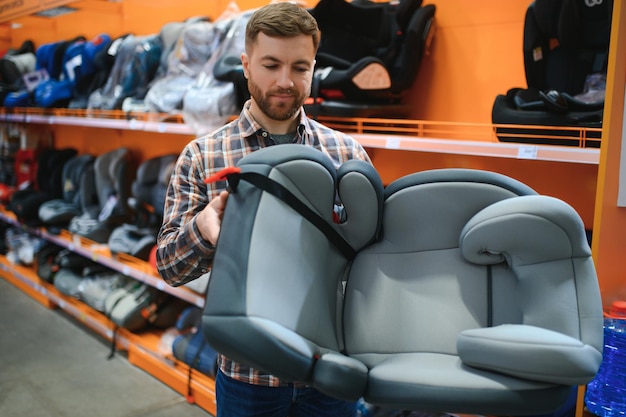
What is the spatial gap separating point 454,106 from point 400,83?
312mm

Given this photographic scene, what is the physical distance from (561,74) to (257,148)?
1178mm

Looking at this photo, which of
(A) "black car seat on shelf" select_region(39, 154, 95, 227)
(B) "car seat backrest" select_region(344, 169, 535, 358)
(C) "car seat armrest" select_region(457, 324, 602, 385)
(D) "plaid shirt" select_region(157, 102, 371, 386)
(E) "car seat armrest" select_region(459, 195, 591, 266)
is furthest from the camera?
(A) "black car seat on shelf" select_region(39, 154, 95, 227)

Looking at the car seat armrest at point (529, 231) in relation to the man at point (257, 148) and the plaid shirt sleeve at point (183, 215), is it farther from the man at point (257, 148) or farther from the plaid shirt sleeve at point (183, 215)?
the plaid shirt sleeve at point (183, 215)

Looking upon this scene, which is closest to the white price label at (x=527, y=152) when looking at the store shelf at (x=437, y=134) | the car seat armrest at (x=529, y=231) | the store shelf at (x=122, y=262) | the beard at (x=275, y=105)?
the store shelf at (x=437, y=134)

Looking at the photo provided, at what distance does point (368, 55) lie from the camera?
7.84ft

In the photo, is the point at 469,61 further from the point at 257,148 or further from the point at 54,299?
the point at 54,299

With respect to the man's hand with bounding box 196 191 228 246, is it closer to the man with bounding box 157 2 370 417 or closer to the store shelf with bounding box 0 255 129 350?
the man with bounding box 157 2 370 417

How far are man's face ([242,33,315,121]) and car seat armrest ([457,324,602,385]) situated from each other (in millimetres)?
660

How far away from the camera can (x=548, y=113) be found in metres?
1.72

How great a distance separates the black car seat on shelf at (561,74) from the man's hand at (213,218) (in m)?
1.04

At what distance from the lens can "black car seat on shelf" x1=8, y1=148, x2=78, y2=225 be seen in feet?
14.2

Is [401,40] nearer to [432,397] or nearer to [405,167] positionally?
[405,167]

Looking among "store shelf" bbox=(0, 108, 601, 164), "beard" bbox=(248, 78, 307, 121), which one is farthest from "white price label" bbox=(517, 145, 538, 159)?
"beard" bbox=(248, 78, 307, 121)

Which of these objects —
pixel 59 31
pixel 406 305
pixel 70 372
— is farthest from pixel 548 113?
pixel 59 31
